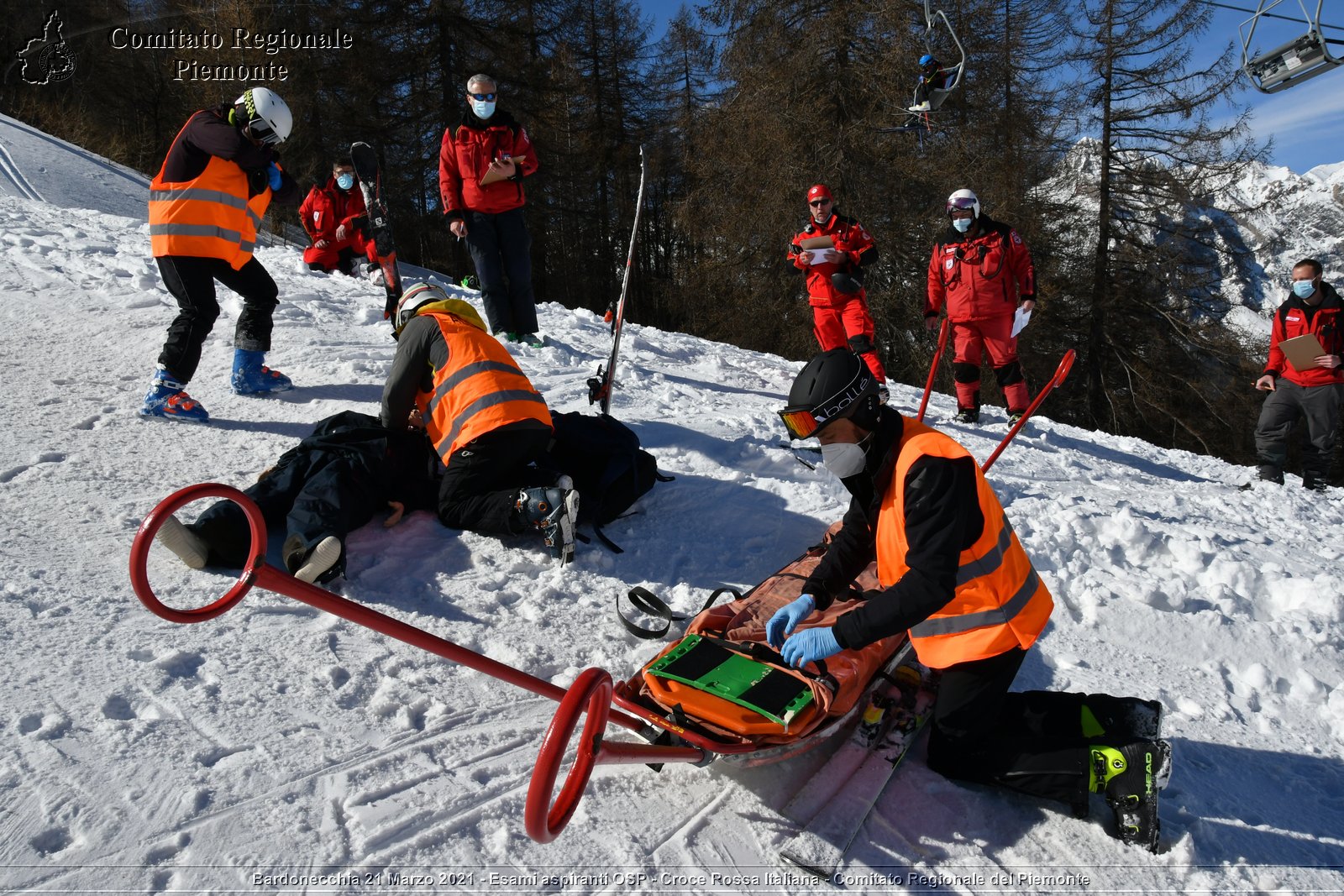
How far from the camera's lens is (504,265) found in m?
7.01

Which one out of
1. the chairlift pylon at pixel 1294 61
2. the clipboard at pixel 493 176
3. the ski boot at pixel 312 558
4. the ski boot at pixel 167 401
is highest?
the chairlift pylon at pixel 1294 61

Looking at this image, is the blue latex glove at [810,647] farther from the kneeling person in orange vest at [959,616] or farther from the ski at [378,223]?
the ski at [378,223]

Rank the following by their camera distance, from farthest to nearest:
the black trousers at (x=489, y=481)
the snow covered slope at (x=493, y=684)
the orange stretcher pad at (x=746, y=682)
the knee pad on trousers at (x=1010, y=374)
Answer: the knee pad on trousers at (x=1010, y=374)
the black trousers at (x=489, y=481)
the orange stretcher pad at (x=746, y=682)
the snow covered slope at (x=493, y=684)

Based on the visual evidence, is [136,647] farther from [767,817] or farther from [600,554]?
[767,817]

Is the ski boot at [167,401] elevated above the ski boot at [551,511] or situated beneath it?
elevated above

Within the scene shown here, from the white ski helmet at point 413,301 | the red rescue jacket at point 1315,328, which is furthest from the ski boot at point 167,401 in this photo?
the red rescue jacket at point 1315,328

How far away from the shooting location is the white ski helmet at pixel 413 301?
4094 mm

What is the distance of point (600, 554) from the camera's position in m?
3.83

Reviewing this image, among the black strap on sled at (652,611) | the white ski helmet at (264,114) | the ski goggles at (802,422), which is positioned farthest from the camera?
the white ski helmet at (264,114)

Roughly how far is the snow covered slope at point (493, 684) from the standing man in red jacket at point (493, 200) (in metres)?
1.62

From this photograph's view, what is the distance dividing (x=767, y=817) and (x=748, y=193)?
1607 cm

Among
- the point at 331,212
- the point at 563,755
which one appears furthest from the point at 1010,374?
the point at 331,212

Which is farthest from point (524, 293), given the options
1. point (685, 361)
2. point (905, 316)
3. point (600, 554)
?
point (905, 316)

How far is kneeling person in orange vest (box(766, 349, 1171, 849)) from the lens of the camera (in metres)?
2.30
